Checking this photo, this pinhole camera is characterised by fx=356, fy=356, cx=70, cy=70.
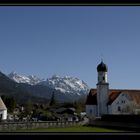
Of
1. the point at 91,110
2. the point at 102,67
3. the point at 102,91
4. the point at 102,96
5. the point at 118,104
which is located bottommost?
the point at 91,110

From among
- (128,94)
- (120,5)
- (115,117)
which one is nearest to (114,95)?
(128,94)

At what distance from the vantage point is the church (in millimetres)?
44156

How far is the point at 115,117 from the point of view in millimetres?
31891

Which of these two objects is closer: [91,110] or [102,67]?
[91,110]

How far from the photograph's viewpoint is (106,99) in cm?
4556

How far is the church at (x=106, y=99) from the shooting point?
44.2 meters

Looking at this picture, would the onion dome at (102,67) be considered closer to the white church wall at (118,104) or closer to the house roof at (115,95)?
the house roof at (115,95)

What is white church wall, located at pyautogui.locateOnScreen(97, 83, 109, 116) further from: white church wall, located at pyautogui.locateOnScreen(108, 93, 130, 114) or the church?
white church wall, located at pyautogui.locateOnScreen(108, 93, 130, 114)

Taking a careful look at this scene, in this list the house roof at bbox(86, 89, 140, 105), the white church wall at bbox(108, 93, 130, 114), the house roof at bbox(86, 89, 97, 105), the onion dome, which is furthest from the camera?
the onion dome

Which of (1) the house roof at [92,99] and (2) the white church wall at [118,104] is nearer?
(2) the white church wall at [118,104]

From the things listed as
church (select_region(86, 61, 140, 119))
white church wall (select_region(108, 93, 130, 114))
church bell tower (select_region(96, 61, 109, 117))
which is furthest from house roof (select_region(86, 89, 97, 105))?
white church wall (select_region(108, 93, 130, 114))

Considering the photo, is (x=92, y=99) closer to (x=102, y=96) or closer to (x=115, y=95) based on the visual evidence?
(x=102, y=96)

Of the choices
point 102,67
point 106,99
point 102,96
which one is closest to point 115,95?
point 106,99

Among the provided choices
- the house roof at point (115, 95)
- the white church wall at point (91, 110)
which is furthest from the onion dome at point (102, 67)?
A: the white church wall at point (91, 110)
